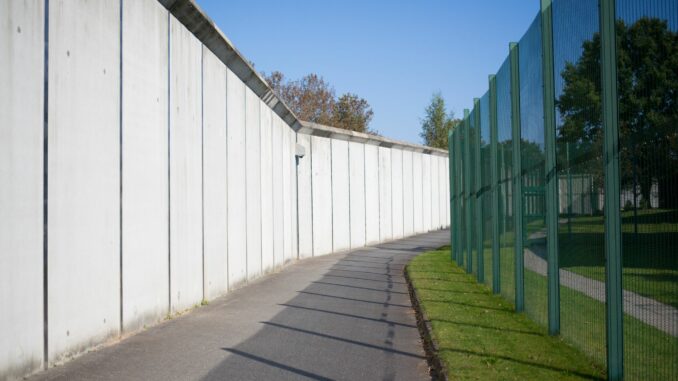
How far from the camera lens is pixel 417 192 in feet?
110

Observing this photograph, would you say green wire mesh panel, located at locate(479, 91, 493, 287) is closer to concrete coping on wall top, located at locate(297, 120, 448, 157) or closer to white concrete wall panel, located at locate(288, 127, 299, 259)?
white concrete wall panel, located at locate(288, 127, 299, 259)

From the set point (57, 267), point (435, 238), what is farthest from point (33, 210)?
point (435, 238)

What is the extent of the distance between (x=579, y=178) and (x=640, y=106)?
1577mm

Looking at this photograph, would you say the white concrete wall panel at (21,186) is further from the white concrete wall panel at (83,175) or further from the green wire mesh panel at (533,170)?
the green wire mesh panel at (533,170)

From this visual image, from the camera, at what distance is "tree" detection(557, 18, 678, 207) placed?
441cm

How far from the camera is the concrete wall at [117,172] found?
621cm

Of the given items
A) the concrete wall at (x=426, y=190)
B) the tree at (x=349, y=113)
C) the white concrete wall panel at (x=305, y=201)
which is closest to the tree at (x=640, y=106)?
the white concrete wall panel at (x=305, y=201)

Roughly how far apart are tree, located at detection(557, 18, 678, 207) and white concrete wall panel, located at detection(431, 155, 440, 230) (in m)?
29.3

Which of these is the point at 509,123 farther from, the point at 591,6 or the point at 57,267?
the point at 57,267

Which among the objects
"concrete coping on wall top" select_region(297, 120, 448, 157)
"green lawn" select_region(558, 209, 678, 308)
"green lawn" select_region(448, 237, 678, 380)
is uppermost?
"concrete coping on wall top" select_region(297, 120, 448, 157)

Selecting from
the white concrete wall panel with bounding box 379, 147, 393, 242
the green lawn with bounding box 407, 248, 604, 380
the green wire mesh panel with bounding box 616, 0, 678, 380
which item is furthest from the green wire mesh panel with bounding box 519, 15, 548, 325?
the white concrete wall panel with bounding box 379, 147, 393, 242

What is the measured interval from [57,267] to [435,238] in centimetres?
2413

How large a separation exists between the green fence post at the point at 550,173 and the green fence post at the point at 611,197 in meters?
1.69

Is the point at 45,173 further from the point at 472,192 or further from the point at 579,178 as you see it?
the point at 472,192
